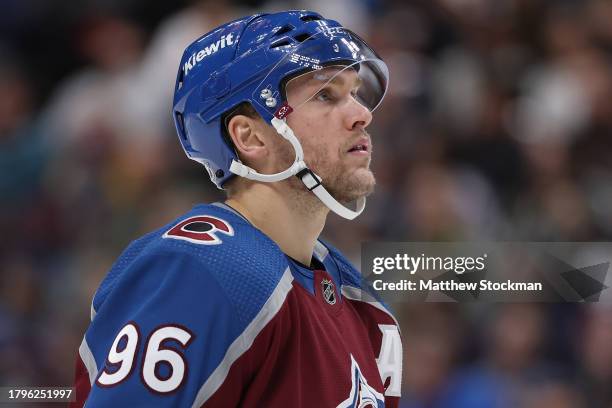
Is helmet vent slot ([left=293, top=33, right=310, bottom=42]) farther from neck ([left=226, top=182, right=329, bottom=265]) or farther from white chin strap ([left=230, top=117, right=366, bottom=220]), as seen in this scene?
neck ([left=226, top=182, right=329, bottom=265])

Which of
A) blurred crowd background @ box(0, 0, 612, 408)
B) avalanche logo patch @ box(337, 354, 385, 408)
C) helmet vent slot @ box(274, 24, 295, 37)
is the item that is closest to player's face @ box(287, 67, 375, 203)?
helmet vent slot @ box(274, 24, 295, 37)

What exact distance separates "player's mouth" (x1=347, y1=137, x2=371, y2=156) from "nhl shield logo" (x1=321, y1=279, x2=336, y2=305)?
11.4 inches

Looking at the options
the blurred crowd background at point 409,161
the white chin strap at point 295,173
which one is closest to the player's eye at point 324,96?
the white chin strap at point 295,173

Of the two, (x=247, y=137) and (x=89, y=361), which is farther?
(x=247, y=137)

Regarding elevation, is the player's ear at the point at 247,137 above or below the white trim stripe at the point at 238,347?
above

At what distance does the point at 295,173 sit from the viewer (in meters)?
1.91

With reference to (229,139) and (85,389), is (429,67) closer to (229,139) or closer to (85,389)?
(229,139)

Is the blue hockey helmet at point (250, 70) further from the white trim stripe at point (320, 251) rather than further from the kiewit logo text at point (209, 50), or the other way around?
the white trim stripe at point (320, 251)

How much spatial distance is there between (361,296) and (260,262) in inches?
22.5

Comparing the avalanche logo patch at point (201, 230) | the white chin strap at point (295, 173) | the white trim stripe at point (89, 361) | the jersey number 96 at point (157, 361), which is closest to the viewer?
the jersey number 96 at point (157, 361)

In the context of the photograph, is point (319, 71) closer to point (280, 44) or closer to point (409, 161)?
point (280, 44)

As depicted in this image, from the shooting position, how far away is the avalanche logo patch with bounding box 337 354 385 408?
6.04ft

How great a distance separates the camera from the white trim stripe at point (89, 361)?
1.78 metres

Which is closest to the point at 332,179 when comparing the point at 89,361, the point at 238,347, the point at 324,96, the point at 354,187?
the point at 354,187
